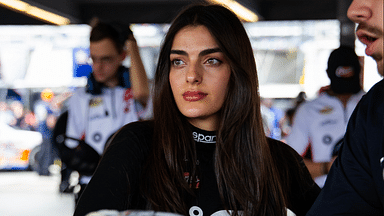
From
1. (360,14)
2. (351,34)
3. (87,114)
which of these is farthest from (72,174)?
(351,34)

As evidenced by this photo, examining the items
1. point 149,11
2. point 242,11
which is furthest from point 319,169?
point 149,11

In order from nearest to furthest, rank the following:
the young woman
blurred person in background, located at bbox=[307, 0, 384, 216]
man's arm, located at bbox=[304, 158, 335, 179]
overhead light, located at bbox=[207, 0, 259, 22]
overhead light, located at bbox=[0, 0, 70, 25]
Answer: blurred person in background, located at bbox=[307, 0, 384, 216], the young woman, man's arm, located at bbox=[304, 158, 335, 179], overhead light, located at bbox=[0, 0, 70, 25], overhead light, located at bbox=[207, 0, 259, 22]

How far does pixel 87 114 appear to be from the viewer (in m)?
2.36

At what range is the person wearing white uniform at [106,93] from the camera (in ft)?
7.54

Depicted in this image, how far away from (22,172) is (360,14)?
8303mm

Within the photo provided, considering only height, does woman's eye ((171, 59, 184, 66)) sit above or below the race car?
above

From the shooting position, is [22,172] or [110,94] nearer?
[110,94]

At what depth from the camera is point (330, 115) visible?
2.66m

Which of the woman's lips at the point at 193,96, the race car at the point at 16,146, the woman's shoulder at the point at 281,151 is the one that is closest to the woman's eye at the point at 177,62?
the woman's lips at the point at 193,96

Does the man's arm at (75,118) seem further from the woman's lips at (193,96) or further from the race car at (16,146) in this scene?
the race car at (16,146)

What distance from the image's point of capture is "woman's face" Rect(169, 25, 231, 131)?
1238 millimetres

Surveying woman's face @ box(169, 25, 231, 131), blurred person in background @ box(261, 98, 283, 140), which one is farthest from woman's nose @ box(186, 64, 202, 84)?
blurred person in background @ box(261, 98, 283, 140)

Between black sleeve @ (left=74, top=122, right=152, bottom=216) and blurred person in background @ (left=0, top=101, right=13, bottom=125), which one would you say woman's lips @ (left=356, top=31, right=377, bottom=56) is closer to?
black sleeve @ (left=74, top=122, right=152, bottom=216)

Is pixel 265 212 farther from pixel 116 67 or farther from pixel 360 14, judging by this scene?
pixel 116 67
